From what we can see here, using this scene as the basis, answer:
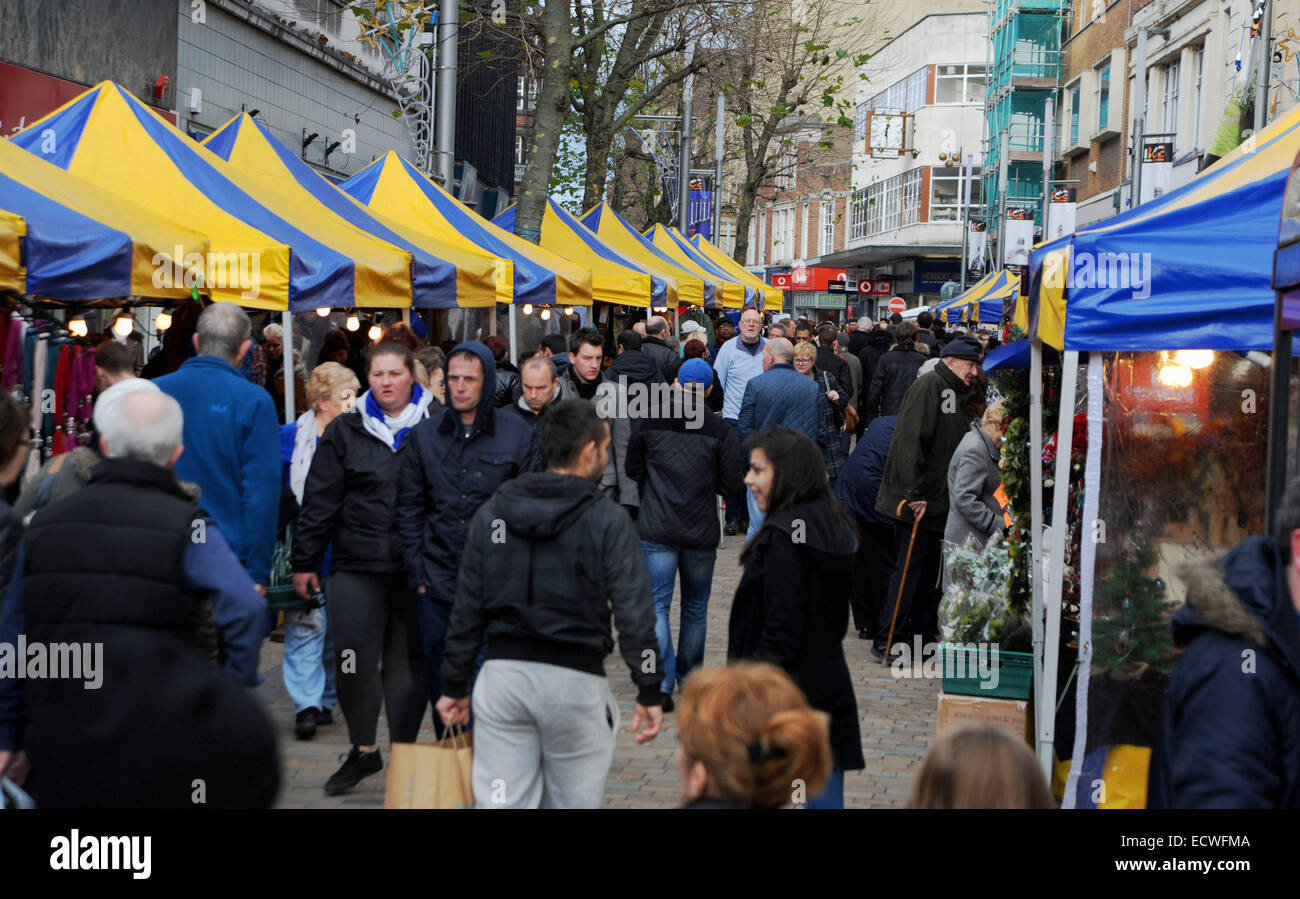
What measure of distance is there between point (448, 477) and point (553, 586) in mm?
1384

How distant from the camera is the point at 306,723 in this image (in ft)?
23.3

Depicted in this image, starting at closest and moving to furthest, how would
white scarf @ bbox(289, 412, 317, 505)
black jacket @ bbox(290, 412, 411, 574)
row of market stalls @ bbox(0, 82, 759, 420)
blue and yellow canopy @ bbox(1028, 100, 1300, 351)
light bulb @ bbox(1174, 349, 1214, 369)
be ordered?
blue and yellow canopy @ bbox(1028, 100, 1300, 351), light bulb @ bbox(1174, 349, 1214, 369), black jacket @ bbox(290, 412, 411, 574), row of market stalls @ bbox(0, 82, 759, 420), white scarf @ bbox(289, 412, 317, 505)

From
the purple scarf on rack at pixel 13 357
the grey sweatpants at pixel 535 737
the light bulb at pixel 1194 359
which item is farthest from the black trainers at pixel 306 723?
the light bulb at pixel 1194 359

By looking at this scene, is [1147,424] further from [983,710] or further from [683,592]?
[683,592]

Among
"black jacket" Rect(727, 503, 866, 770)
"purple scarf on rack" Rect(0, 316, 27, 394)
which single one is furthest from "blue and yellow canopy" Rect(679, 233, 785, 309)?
"black jacket" Rect(727, 503, 866, 770)

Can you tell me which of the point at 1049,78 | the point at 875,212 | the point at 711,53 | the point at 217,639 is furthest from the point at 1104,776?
the point at 875,212

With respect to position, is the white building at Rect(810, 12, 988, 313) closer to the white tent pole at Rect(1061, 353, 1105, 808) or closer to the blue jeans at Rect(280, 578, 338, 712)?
the blue jeans at Rect(280, 578, 338, 712)

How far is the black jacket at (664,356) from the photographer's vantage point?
525 inches

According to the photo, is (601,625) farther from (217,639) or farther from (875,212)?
(875,212)

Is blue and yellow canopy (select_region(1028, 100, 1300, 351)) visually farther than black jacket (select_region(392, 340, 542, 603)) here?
No

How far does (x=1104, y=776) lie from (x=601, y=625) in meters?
2.11

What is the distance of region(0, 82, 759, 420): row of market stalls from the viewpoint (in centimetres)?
701

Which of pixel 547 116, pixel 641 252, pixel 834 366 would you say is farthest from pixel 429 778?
pixel 641 252

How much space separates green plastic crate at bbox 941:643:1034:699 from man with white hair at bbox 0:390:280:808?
361 cm
